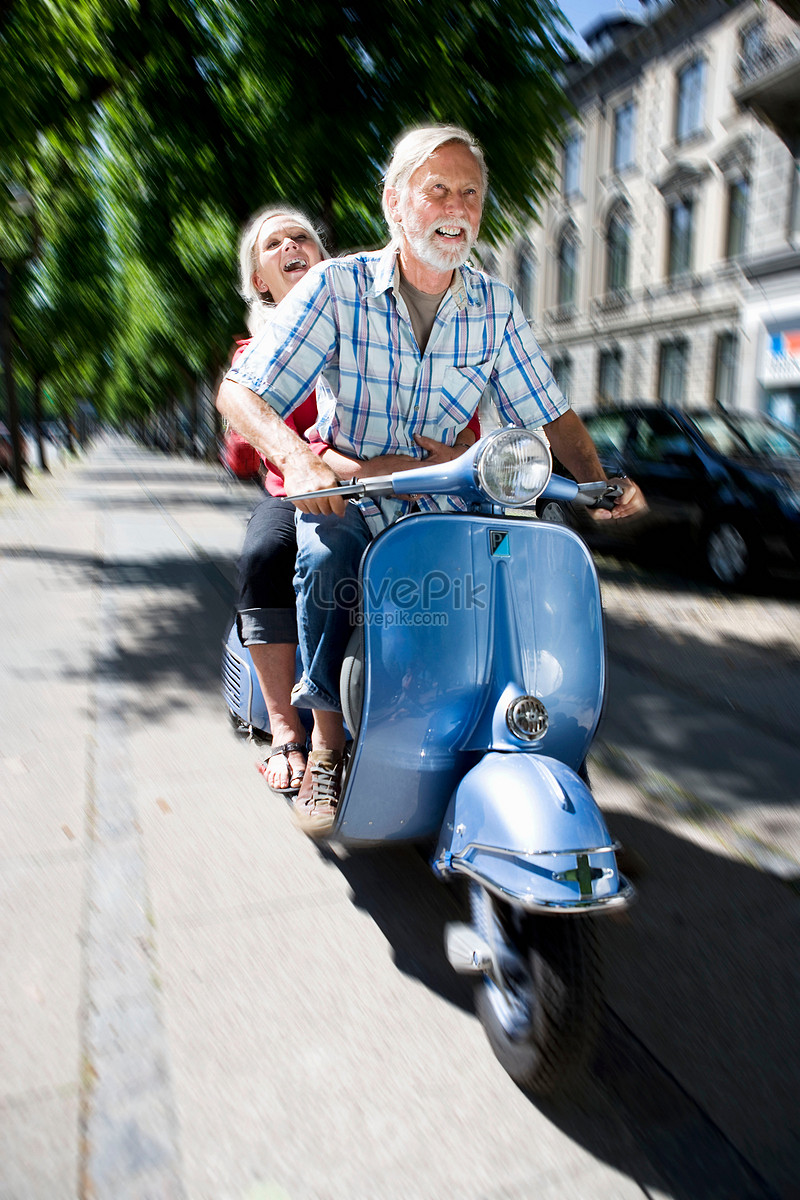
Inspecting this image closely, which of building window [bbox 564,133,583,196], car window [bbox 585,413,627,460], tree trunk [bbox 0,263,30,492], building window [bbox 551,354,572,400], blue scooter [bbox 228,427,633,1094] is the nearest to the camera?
blue scooter [bbox 228,427,633,1094]

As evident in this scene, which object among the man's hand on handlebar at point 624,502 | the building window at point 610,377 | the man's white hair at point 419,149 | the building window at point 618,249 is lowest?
the building window at point 610,377

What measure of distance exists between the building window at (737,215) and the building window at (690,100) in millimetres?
2185

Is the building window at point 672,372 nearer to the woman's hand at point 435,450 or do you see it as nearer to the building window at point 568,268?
the building window at point 568,268

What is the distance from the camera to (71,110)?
9555 mm

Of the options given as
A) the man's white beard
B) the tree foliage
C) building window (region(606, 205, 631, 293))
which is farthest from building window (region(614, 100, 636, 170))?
the man's white beard

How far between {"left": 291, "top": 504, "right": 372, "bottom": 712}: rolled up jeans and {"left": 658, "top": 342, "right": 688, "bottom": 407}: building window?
2405 centimetres

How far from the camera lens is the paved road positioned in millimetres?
1889

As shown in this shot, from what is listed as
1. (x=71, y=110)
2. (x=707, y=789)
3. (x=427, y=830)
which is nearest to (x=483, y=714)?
(x=427, y=830)

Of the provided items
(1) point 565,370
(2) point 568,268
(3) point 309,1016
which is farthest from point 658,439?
(2) point 568,268

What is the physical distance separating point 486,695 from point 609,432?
7.95m

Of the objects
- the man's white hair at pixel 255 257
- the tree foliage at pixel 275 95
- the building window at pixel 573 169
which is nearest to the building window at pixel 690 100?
the building window at pixel 573 169

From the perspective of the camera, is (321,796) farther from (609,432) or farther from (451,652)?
(609,432)

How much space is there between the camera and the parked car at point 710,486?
316 inches

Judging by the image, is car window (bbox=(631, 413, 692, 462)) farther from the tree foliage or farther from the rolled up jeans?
the rolled up jeans
